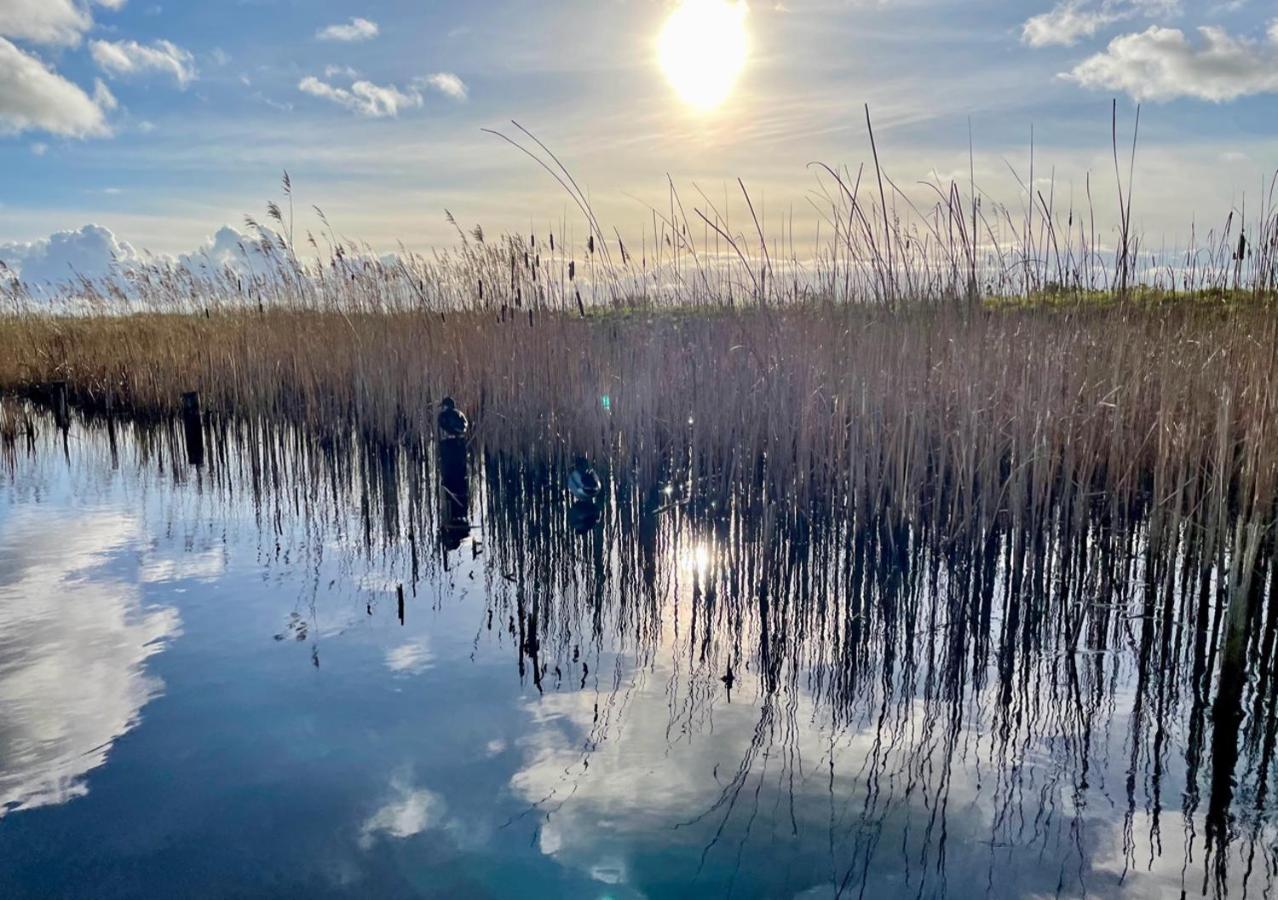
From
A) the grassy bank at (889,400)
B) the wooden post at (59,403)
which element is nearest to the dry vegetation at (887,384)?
the grassy bank at (889,400)

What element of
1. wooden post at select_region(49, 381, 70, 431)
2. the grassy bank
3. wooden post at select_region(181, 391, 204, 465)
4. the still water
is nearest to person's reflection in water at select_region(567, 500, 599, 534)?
the still water

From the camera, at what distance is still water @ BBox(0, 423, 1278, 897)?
175cm

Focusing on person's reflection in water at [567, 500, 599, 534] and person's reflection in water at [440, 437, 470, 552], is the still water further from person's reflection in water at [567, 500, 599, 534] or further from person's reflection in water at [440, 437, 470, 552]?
person's reflection in water at [440, 437, 470, 552]

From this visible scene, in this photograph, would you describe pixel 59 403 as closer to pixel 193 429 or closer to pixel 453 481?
pixel 193 429

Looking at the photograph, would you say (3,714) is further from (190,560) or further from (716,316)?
(716,316)

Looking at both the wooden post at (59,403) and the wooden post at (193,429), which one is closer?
the wooden post at (193,429)

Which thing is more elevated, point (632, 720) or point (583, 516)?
point (583, 516)

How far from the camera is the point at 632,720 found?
227 cm

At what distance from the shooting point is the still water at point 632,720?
1746mm

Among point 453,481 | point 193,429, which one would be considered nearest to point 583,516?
point 453,481

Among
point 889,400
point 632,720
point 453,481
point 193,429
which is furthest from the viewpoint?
point 193,429

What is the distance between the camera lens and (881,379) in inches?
154

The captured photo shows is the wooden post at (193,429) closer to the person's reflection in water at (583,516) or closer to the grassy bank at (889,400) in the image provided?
the grassy bank at (889,400)

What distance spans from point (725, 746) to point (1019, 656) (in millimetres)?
1127
